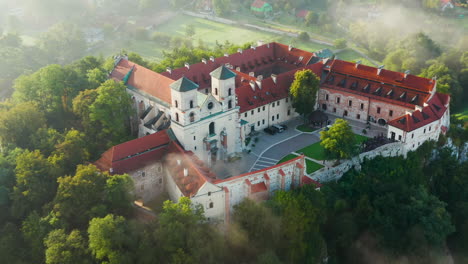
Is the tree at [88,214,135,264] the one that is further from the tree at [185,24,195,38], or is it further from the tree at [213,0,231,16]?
the tree at [213,0,231,16]

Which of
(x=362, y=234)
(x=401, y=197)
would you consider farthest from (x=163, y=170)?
(x=401, y=197)

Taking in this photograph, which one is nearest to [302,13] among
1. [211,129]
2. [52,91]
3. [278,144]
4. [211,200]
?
[278,144]

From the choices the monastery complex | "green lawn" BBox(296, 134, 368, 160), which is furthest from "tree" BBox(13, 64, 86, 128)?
"green lawn" BBox(296, 134, 368, 160)

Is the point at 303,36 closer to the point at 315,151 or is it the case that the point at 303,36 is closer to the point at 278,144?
the point at 278,144

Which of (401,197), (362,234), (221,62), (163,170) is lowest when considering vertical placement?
(362,234)

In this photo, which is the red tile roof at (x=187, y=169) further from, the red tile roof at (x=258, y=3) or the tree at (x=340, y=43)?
the red tile roof at (x=258, y=3)

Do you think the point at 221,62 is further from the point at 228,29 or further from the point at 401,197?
the point at 228,29

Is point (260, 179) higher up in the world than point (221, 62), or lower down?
lower down

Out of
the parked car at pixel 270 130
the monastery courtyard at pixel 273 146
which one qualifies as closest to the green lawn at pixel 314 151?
the monastery courtyard at pixel 273 146
